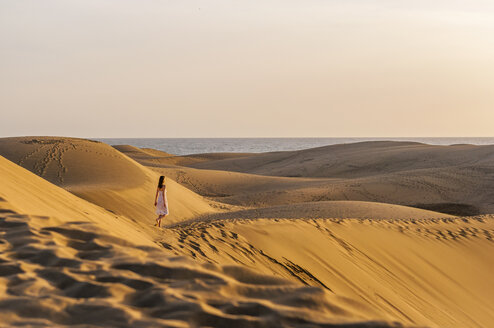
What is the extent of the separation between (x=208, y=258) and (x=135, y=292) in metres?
2.54

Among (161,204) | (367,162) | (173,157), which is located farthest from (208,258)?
(173,157)

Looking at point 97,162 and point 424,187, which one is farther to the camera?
point 424,187

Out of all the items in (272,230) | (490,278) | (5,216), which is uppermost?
(5,216)

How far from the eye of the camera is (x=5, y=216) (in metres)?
4.67

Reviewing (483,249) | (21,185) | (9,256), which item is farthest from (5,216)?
(483,249)

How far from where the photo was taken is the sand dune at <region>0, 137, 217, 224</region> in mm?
12570

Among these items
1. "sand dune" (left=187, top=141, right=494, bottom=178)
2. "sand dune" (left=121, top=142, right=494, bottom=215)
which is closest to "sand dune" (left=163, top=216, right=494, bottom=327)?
"sand dune" (left=121, top=142, right=494, bottom=215)

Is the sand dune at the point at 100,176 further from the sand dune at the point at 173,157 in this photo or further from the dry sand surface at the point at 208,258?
the sand dune at the point at 173,157

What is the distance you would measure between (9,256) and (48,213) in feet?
5.11

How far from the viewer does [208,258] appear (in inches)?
223

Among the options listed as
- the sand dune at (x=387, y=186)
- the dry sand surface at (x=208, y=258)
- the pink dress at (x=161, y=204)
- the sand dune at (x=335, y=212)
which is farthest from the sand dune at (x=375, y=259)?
the sand dune at (x=387, y=186)

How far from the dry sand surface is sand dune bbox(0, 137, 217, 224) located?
0.20 feet

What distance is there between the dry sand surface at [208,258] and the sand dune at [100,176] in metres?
0.06

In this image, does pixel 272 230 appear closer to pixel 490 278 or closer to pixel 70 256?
pixel 490 278
